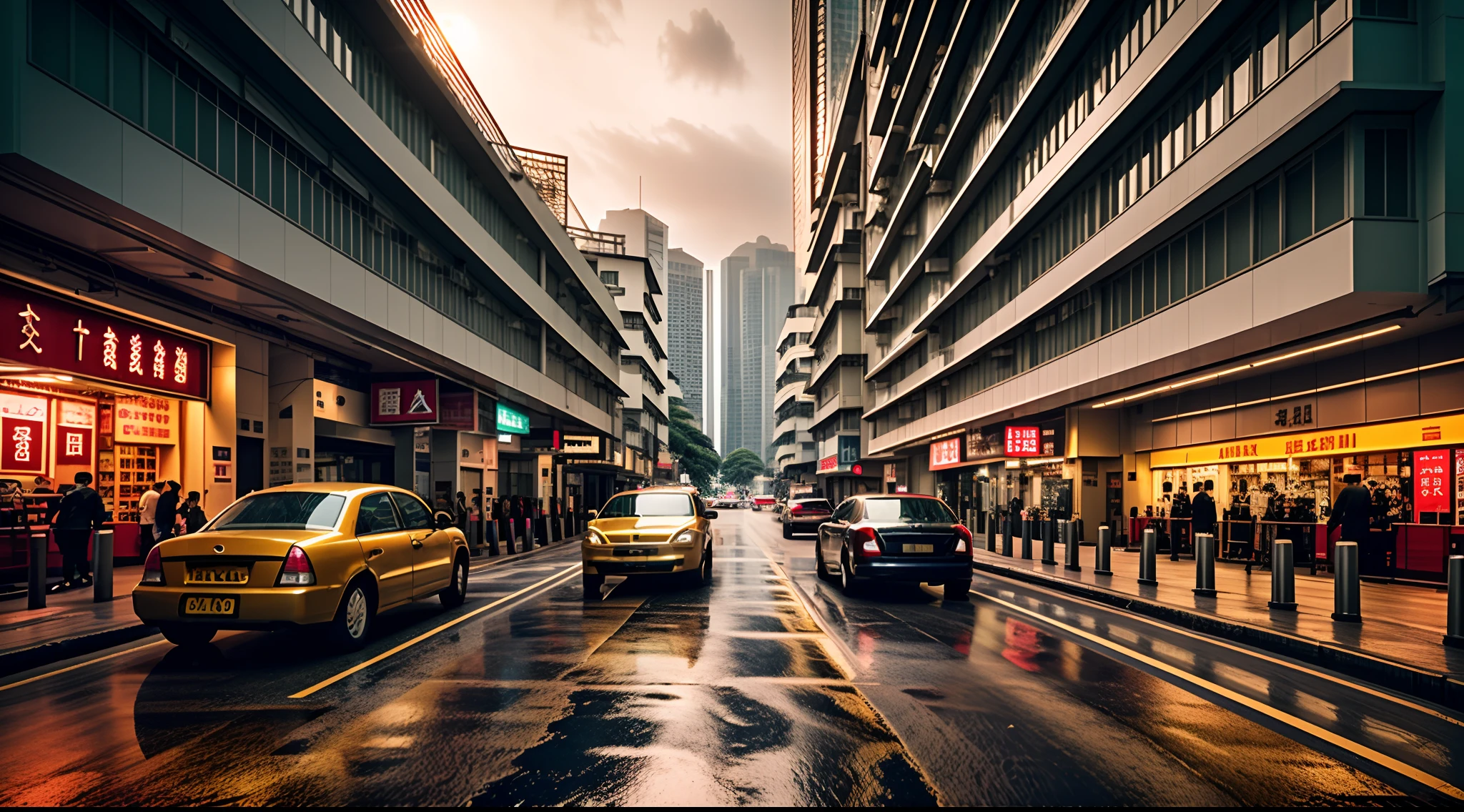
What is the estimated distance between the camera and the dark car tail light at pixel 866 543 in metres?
12.8

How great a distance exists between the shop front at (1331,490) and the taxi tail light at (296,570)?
1569cm

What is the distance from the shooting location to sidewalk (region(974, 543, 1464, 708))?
762 centimetres

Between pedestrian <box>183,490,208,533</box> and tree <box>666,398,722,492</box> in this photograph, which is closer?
pedestrian <box>183,490,208,533</box>

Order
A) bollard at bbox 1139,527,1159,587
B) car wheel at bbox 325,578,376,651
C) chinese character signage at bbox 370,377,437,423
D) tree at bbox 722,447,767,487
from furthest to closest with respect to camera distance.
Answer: tree at bbox 722,447,767,487, chinese character signage at bbox 370,377,437,423, bollard at bbox 1139,527,1159,587, car wheel at bbox 325,578,376,651

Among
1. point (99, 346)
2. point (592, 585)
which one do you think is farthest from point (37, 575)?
point (592, 585)

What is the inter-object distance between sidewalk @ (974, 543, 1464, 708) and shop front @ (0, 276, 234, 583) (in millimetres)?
16320

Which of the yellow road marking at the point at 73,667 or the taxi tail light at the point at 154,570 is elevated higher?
the taxi tail light at the point at 154,570

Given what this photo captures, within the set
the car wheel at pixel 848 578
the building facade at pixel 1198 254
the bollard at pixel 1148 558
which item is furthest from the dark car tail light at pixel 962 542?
the building facade at pixel 1198 254

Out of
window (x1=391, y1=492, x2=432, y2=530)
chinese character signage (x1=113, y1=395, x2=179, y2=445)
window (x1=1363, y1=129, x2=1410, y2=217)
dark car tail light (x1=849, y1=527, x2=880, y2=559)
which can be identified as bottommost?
dark car tail light (x1=849, y1=527, x2=880, y2=559)

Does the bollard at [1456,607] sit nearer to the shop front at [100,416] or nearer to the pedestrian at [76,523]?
the pedestrian at [76,523]

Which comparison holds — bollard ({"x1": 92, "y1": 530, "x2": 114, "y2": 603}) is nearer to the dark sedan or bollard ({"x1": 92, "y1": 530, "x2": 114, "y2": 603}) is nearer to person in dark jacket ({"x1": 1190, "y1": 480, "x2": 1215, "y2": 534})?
the dark sedan

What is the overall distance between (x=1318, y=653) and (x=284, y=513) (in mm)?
10290

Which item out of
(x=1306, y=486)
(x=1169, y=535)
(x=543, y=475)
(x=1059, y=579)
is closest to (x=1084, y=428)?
(x=1169, y=535)

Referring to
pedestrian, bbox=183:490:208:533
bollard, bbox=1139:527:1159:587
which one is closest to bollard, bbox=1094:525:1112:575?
bollard, bbox=1139:527:1159:587
